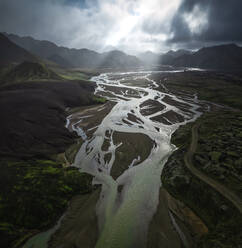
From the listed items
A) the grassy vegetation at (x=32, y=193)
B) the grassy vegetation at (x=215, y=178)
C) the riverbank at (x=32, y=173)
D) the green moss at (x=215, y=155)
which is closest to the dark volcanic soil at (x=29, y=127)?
the riverbank at (x=32, y=173)

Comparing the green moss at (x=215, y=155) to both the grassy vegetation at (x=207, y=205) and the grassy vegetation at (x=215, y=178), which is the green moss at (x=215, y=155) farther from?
the grassy vegetation at (x=207, y=205)

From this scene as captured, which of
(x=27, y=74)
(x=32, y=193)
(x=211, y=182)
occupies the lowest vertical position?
(x=211, y=182)

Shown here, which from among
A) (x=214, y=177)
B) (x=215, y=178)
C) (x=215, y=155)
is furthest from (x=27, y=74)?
(x=215, y=178)

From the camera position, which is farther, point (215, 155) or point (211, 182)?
point (215, 155)

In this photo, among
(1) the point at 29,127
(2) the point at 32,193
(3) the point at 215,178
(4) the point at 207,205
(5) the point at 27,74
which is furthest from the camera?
(5) the point at 27,74

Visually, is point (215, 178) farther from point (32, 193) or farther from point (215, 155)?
point (32, 193)
